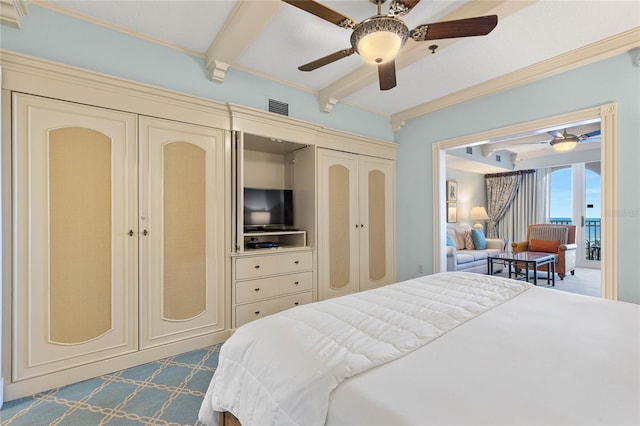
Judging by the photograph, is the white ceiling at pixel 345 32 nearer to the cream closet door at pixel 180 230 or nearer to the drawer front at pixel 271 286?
the cream closet door at pixel 180 230

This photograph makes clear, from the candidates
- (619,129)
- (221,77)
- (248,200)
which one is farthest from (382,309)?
(619,129)

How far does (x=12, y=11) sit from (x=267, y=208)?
233 centimetres

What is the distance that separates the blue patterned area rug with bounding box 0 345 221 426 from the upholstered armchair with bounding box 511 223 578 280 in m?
6.18

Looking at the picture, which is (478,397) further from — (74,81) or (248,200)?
(74,81)

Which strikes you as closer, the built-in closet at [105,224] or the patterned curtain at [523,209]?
the built-in closet at [105,224]

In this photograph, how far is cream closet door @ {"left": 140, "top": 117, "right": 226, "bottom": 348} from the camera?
237 centimetres

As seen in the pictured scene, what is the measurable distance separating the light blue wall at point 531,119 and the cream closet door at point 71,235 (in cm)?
336

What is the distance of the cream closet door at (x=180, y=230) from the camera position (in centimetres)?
237

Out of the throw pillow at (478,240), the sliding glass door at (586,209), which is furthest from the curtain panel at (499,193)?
the throw pillow at (478,240)

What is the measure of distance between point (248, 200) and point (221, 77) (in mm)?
1213

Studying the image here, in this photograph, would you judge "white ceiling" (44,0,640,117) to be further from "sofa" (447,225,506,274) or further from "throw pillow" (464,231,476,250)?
"throw pillow" (464,231,476,250)

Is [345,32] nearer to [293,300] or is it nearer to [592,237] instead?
[293,300]

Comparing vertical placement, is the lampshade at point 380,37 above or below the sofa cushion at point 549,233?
above

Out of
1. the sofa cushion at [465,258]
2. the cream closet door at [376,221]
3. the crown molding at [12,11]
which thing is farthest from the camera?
the sofa cushion at [465,258]
